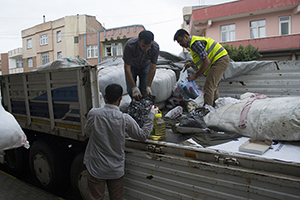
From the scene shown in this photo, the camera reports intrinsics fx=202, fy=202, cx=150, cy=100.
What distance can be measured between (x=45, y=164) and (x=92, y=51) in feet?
71.1

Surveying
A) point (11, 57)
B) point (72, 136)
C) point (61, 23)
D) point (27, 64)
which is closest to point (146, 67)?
point (72, 136)

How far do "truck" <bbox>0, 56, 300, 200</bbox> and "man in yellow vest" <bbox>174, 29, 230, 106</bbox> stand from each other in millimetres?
597

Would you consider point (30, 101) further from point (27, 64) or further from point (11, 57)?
point (11, 57)

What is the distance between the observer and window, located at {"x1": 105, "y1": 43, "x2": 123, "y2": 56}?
22.1 m

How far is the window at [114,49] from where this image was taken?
2209 cm

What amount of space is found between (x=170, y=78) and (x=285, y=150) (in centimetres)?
228

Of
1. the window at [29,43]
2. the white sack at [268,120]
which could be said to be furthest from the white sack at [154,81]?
the window at [29,43]

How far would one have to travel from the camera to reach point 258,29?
1438cm

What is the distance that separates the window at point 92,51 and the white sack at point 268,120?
22.5 meters

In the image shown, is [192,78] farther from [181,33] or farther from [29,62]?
[29,62]

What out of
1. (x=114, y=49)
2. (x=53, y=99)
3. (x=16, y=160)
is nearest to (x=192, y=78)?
(x=53, y=99)

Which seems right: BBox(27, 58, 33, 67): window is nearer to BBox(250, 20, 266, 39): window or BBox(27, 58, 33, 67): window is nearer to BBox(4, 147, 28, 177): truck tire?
BBox(250, 20, 266, 39): window

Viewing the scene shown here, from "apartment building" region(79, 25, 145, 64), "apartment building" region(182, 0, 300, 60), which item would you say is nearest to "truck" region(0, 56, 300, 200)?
"apartment building" region(182, 0, 300, 60)

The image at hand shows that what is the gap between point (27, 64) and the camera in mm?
26250
